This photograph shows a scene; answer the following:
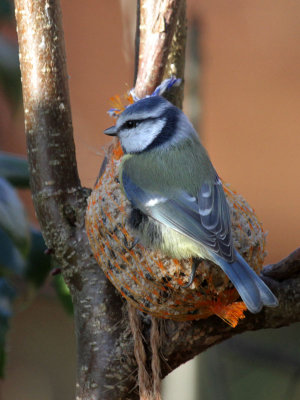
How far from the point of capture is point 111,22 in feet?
7.50

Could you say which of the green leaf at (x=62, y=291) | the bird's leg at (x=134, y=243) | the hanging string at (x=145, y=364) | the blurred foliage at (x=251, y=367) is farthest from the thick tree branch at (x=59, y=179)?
the blurred foliage at (x=251, y=367)

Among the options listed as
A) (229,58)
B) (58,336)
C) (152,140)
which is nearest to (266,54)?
(229,58)

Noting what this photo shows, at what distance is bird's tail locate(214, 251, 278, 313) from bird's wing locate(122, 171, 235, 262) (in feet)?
0.12

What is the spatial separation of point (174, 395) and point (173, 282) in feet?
4.43

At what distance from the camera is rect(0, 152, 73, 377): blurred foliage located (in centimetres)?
131

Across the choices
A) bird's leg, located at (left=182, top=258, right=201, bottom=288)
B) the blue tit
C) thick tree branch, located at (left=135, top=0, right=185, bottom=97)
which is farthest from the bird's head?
bird's leg, located at (left=182, top=258, right=201, bottom=288)

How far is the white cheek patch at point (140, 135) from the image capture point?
1.04 m

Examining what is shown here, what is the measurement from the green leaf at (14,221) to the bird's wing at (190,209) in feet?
1.32

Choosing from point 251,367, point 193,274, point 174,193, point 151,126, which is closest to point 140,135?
point 151,126

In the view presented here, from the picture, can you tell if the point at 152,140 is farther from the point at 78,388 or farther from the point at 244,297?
the point at 78,388

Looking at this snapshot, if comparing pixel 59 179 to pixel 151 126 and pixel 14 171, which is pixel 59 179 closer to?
pixel 151 126

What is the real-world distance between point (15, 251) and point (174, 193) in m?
0.60

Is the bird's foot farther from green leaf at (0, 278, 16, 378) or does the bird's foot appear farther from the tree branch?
green leaf at (0, 278, 16, 378)

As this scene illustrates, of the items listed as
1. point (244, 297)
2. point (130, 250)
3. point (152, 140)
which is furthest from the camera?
point (152, 140)
